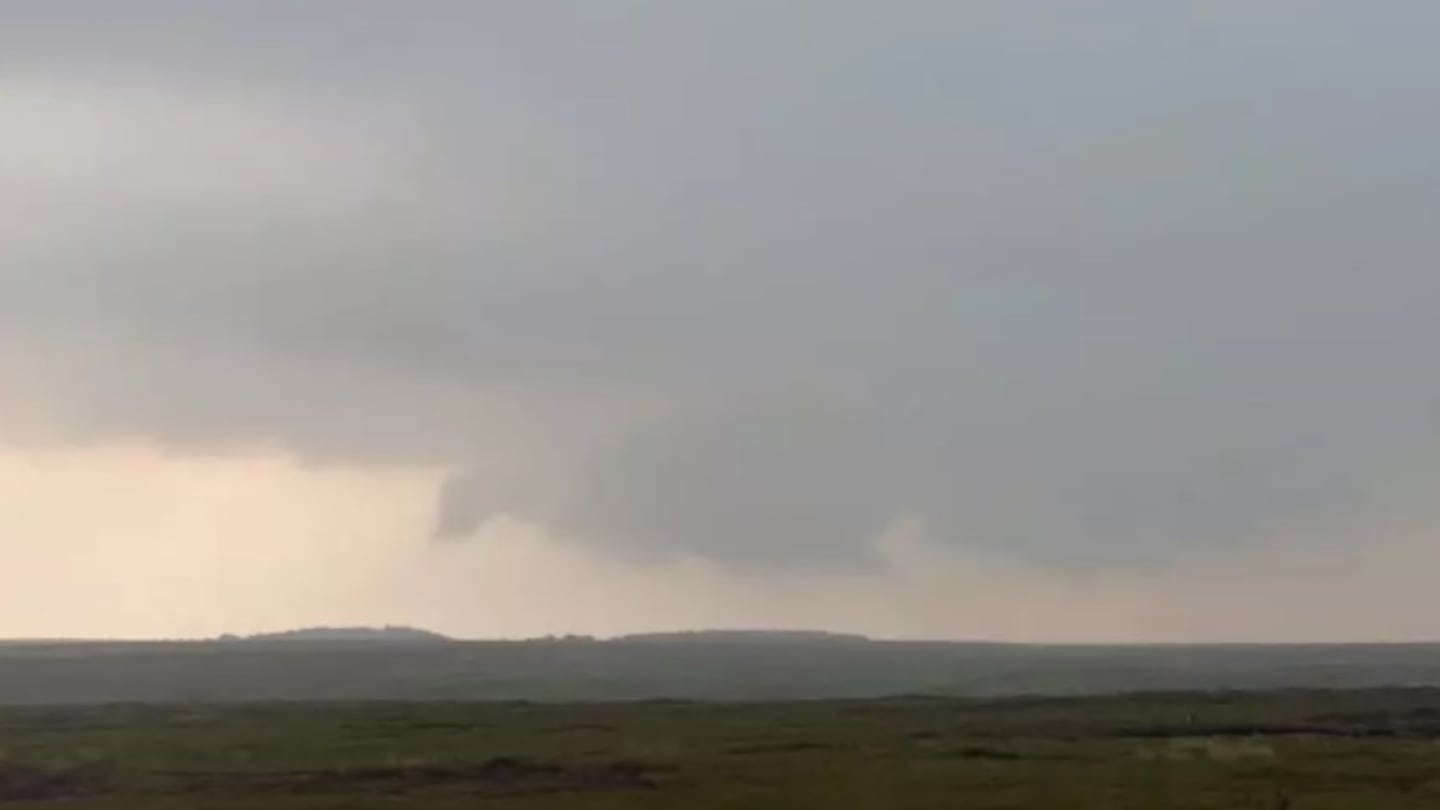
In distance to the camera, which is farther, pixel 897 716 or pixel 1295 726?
pixel 897 716

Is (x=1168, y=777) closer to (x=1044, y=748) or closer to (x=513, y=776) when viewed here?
(x=1044, y=748)

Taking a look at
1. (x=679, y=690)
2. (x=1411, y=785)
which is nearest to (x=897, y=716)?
(x=1411, y=785)

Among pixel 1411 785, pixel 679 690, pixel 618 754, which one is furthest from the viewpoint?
pixel 679 690

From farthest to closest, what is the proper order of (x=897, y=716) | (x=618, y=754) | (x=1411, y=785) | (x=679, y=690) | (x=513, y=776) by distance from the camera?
(x=679, y=690)
(x=897, y=716)
(x=618, y=754)
(x=513, y=776)
(x=1411, y=785)

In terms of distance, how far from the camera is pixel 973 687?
157125 millimetres

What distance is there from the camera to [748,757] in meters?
71.4

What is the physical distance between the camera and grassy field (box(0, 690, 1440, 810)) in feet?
190

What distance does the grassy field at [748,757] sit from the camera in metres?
58.0

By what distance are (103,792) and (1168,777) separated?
105 ft

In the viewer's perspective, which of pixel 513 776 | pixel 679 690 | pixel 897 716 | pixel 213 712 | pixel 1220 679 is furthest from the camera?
pixel 1220 679

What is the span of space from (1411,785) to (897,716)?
3998cm

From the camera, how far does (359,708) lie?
114312 millimetres

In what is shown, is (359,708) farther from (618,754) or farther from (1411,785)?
(1411,785)

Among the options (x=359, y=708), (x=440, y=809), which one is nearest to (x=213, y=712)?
(x=359, y=708)
